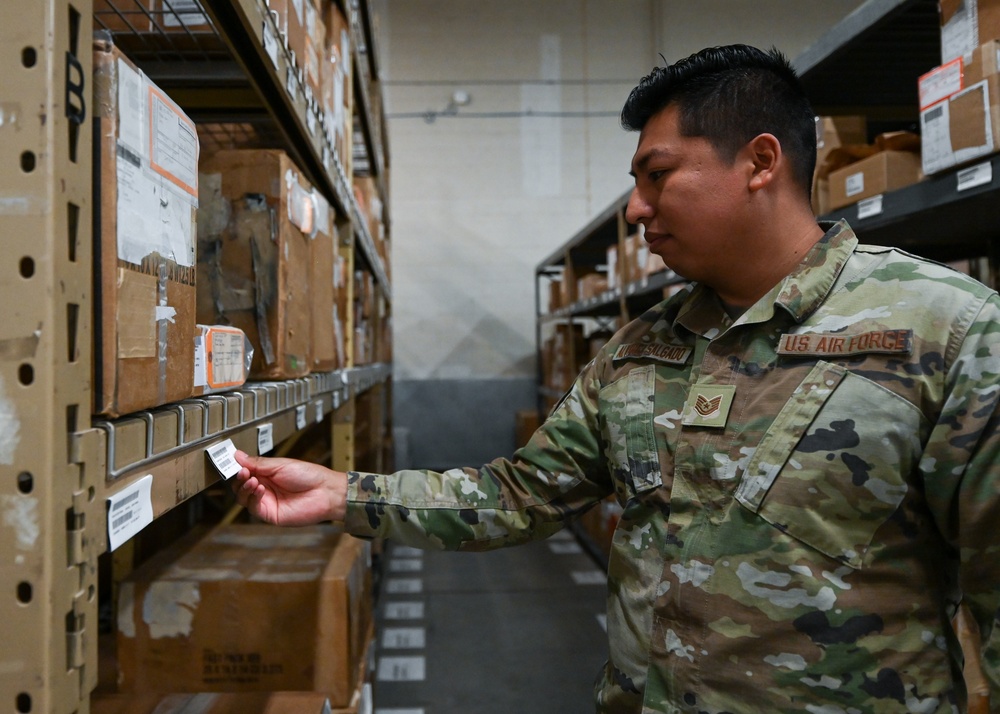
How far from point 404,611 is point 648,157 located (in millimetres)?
2922

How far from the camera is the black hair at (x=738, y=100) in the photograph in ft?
3.45

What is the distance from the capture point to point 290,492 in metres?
1.10

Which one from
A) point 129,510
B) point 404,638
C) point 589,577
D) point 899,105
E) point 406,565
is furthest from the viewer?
point 406,565

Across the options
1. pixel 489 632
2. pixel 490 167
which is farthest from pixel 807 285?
pixel 490 167

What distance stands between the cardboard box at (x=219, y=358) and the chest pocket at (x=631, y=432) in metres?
0.60

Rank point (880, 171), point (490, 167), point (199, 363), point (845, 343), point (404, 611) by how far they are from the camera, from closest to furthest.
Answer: point (199, 363) → point (845, 343) → point (880, 171) → point (404, 611) → point (490, 167)

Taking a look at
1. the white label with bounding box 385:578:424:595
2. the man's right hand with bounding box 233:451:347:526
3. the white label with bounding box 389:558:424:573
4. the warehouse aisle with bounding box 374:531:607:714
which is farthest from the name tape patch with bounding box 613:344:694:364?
the white label with bounding box 389:558:424:573

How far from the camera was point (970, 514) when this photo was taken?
2.82 ft

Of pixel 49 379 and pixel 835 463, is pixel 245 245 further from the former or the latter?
pixel 835 463

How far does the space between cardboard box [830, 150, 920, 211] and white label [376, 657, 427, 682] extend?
2.32m

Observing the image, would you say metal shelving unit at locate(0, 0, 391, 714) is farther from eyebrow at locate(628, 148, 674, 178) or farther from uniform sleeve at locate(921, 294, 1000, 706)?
uniform sleeve at locate(921, 294, 1000, 706)

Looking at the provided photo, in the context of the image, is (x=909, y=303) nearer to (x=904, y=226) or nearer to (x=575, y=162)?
(x=904, y=226)

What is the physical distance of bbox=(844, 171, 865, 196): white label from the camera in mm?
1754

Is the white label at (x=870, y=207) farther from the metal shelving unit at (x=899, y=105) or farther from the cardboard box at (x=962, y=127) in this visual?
the cardboard box at (x=962, y=127)
